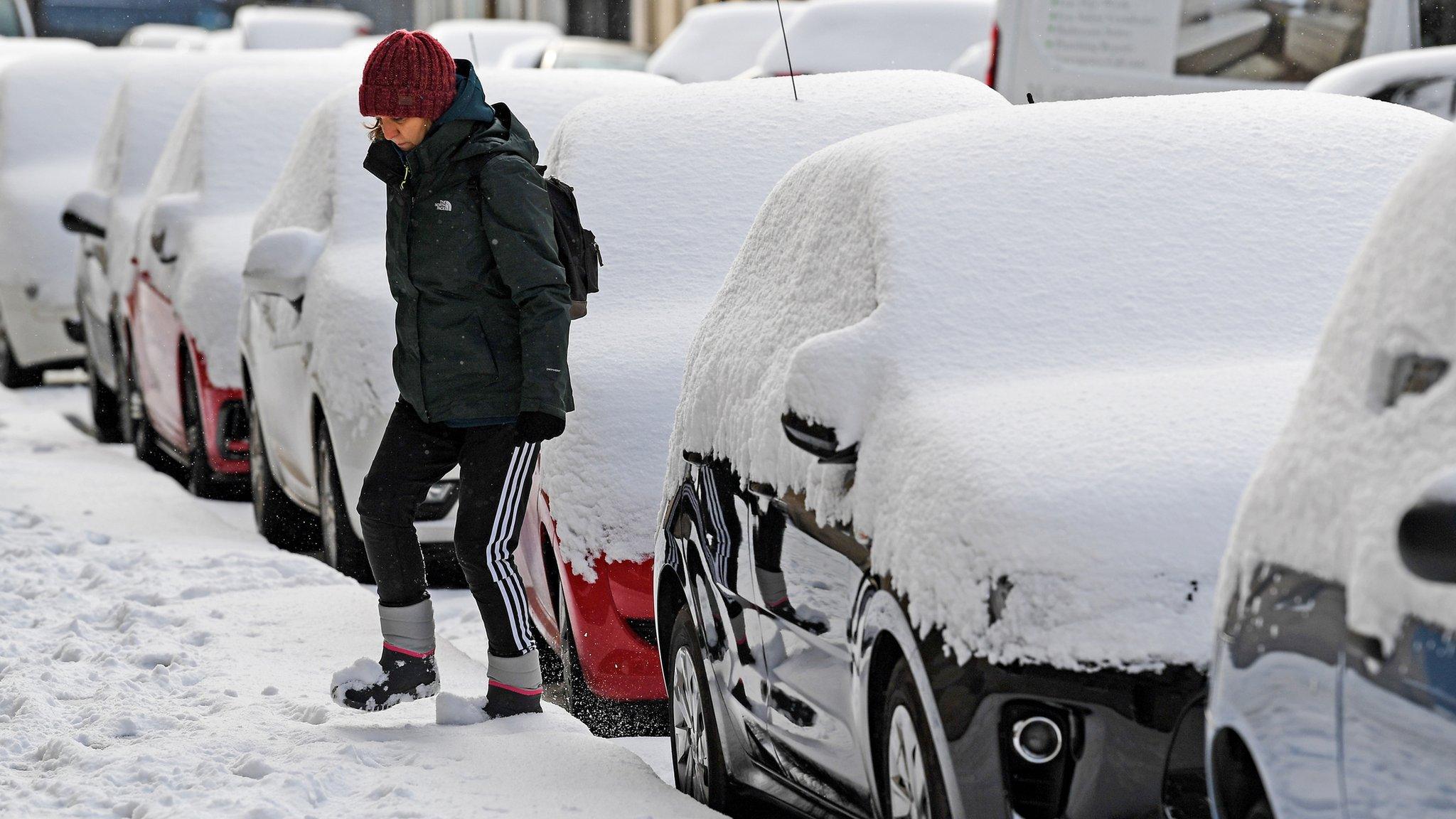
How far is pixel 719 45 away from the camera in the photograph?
19.5 metres

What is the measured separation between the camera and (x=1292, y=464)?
2.63 m

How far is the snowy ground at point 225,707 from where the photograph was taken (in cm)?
448

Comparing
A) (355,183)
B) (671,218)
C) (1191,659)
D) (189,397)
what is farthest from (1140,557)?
(189,397)

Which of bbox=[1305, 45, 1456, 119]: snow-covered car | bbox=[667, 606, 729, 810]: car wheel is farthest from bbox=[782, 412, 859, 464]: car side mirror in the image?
bbox=[1305, 45, 1456, 119]: snow-covered car

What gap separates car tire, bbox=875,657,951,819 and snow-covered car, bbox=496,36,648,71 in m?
17.0

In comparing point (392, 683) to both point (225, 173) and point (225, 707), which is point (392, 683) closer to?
point (225, 707)

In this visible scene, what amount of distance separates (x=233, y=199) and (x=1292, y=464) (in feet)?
24.8

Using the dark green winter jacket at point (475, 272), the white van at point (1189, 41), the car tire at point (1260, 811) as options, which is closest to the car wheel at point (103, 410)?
the white van at point (1189, 41)

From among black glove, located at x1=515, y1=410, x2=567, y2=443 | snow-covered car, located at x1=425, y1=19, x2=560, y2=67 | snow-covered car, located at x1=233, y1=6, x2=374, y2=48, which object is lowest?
snow-covered car, located at x1=233, y1=6, x2=374, y2=48

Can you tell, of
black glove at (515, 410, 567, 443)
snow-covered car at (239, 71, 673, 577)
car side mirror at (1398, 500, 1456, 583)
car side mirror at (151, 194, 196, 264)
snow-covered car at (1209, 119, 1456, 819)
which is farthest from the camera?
car side mirror at (151, 194, 196, 264)

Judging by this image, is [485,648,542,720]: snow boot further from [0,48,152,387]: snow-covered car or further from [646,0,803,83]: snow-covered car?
[646,0,803,83]: snow-covered car

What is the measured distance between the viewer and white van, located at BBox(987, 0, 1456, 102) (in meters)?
11.0

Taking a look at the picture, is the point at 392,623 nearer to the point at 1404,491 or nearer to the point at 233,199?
the point at 1404,491

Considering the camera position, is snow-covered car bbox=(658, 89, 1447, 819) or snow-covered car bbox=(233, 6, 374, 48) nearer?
snow-covered car bbox=(658, 89, 1447, 819)
